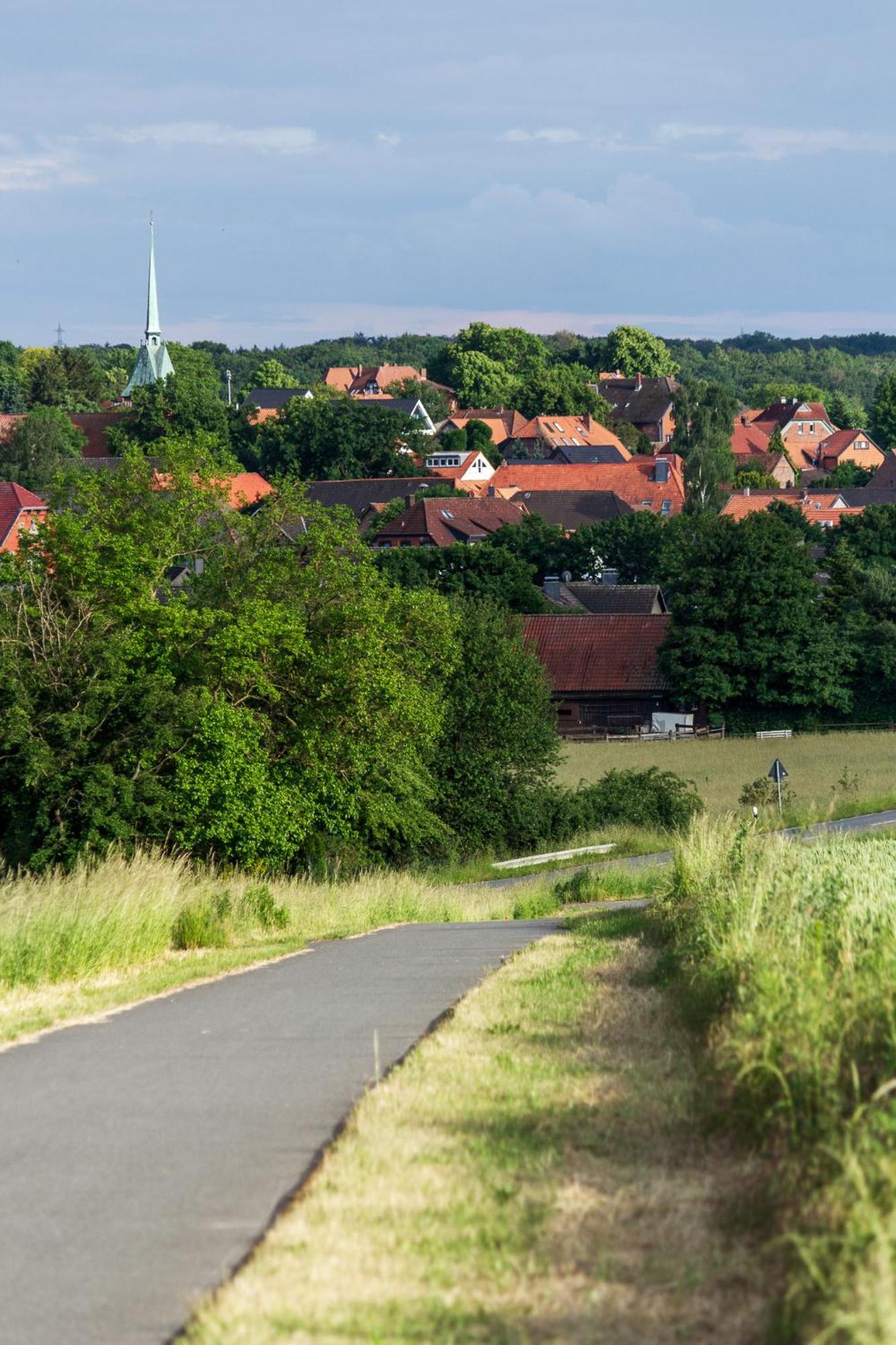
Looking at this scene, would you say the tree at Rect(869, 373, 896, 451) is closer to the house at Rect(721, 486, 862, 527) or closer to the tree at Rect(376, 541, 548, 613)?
the house at Rect(721, 486, 862, 527)

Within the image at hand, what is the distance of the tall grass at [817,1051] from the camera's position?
4516 millimetres

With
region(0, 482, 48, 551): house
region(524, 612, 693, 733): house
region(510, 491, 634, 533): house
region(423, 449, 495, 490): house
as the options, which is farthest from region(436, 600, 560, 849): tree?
region(423, 449, 495, 490): house

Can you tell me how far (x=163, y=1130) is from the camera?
24.6 feet

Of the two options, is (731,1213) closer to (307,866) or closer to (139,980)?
(139,980)

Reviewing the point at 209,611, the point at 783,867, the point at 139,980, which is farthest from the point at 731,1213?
the point at 209,611

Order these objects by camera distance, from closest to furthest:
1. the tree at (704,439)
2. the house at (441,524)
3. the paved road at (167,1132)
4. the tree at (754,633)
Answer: the paved road at (167,1132) < the tree at (754,633) < the house at (441,524) < the tree at (704,439)

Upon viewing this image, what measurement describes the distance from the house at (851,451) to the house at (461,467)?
51.4m

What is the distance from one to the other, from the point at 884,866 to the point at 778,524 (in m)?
67.2

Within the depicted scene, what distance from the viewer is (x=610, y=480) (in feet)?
491

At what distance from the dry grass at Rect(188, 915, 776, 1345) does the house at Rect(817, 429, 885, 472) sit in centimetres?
18584

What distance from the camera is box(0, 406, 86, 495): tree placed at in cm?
12369

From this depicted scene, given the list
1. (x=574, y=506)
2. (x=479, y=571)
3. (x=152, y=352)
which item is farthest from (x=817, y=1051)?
(x=152, y=352)

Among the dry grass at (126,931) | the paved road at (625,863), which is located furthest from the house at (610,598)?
the dry grass at (126,931)

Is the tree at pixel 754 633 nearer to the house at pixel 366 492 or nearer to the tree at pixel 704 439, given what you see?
the tree at pixel 704 439
